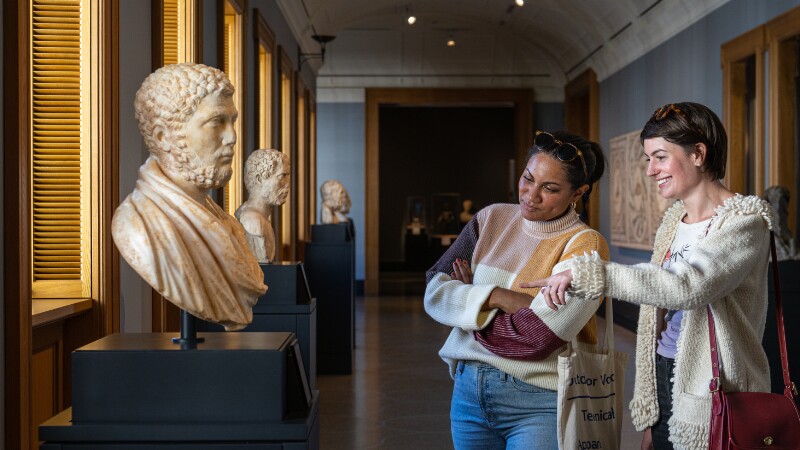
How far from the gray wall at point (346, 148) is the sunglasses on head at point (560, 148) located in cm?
1704

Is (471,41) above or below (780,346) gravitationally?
above

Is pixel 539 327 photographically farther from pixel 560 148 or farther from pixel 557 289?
pixel 560 148

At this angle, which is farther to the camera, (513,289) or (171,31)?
(171,31)

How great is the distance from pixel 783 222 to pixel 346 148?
12914mm

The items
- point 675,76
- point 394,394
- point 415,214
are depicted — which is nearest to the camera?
point 394,394

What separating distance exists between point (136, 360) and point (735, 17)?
8812 mm

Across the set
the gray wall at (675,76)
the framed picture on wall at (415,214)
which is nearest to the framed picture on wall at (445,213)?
the framed picture on wall at (415,214)

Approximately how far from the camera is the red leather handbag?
2.46 meters

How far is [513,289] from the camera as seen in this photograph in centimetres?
284

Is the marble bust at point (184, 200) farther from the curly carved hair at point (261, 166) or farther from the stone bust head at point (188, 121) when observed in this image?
the curly carved hair at point (261, 166)

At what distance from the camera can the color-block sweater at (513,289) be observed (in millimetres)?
2652

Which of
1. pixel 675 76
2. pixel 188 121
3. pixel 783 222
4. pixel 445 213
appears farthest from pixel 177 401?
pixel 445 213

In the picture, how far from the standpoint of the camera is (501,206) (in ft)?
9.96

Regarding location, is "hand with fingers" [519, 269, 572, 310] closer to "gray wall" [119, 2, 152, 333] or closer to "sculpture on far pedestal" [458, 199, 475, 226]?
"gray wall" [119, 2, 152, 333]
